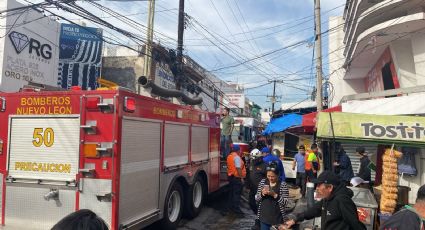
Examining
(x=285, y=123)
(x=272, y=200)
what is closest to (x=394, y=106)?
(x=272, y=200)

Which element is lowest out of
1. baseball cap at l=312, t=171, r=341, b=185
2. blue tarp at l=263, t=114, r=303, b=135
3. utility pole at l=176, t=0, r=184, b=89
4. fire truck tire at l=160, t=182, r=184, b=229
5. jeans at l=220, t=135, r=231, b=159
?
fire truck tire at l=160, t=182, r=184, b=229

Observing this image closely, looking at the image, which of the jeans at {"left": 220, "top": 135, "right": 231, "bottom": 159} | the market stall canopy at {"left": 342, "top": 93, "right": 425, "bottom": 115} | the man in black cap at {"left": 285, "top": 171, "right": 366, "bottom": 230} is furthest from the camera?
the jeans at {"left": 220, "top": 135, "right": 231, "bottom": 159}

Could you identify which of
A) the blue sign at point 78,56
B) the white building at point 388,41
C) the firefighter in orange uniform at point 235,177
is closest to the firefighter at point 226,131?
the firefighter in orange uniform at point 235,177

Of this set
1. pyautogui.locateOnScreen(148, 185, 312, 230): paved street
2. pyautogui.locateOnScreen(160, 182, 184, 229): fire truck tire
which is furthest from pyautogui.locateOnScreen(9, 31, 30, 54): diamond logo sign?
pyautogui.locateOnScreen(160, 182, 184, 229): fire truck tire

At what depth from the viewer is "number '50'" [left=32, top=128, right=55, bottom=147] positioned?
19.0ft

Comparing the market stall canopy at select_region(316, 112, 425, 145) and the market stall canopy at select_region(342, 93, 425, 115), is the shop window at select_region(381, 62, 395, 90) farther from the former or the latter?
the market stall canopy at select_region(316, 112, 425, 145)

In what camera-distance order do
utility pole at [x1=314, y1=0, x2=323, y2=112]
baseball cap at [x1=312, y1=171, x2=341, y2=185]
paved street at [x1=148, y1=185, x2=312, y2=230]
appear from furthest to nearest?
utility pole at [x1=314, y1=0, x2=323, y2=112]
paved street at [x1=148, y1=185, x2=312, y2=230]
baseball cap at [x1=312, y1=171, x2=341, y2=185]

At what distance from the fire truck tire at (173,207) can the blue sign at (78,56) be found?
13.5 m

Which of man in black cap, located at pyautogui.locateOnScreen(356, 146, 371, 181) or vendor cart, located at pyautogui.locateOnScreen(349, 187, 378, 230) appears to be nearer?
vendor cart, located at pyautogui.locateOnScreen(349, 187, 378, 230)

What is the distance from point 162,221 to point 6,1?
13021 mm

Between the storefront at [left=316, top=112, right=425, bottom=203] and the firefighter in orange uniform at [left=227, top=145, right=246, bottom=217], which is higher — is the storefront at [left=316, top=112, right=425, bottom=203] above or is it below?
above

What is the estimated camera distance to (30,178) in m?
5.84

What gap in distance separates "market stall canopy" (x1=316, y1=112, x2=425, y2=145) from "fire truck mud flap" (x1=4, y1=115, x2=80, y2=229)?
156 inches

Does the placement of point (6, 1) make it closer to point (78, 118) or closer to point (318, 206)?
point (78, 118)
